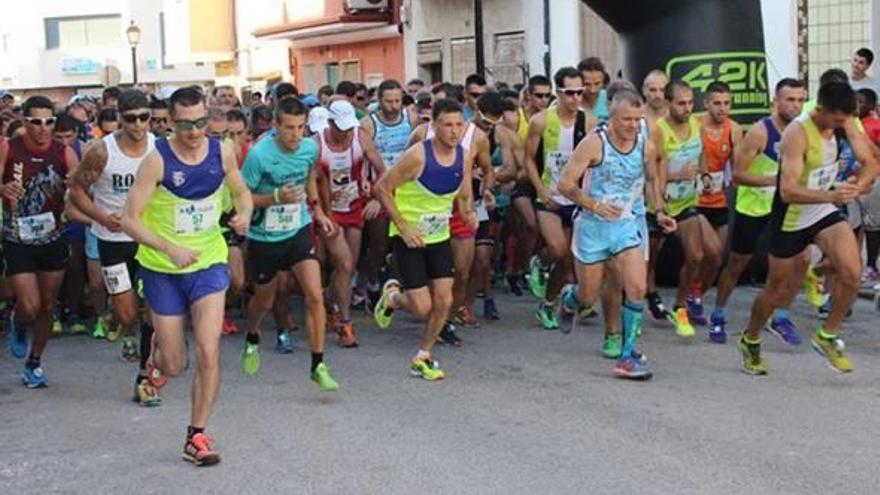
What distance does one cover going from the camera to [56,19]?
62.2 m

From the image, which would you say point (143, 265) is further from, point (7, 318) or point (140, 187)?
point (7, 318)

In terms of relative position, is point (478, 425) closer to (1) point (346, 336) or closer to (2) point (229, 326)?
(1) point (346, 336)

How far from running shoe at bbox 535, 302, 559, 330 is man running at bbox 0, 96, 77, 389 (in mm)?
3541

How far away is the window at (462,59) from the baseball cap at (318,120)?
1718cm

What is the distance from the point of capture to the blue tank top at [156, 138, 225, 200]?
7211 mm

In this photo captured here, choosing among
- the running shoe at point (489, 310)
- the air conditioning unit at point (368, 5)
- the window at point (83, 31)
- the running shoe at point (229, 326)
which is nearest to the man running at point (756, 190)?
the running shoe at point (489, 310)

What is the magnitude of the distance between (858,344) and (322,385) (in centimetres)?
375

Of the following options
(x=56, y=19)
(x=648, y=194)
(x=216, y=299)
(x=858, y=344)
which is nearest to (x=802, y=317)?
(x=858, y=344)

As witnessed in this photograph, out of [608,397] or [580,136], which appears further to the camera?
[580,136]

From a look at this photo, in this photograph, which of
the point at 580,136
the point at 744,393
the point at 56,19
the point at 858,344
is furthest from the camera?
the point at 56,19

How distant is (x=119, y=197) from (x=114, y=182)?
0.11m

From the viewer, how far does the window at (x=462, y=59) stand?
28562 mm

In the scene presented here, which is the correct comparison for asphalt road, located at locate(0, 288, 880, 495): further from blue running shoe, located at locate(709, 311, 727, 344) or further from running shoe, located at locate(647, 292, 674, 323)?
running shoe, located at locate(647, 292, 674, 323)

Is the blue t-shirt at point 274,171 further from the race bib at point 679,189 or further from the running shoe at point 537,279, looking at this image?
the running shoe at point 537,279
